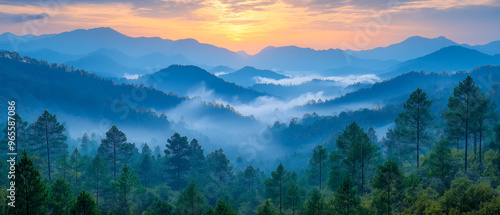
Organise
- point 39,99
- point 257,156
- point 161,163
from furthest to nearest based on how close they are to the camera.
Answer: point 39,99
point 257,156
point 161,163

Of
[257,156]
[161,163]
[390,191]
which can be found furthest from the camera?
[257,156]

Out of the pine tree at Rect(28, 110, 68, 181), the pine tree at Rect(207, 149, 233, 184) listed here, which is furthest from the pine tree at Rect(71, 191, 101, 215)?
the pine tree at Rect(207, 149, 233, 184)

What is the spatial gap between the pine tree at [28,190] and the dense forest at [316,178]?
67 mm

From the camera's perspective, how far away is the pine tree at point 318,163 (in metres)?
48.5

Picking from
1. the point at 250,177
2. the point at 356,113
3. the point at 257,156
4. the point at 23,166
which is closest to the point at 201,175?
the point at 250,177

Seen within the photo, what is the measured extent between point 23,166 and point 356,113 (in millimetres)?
181784

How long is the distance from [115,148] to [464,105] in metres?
50.9

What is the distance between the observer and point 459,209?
89.2 ft

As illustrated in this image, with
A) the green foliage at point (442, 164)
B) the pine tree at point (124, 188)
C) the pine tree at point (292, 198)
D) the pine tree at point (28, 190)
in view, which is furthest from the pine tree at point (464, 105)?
the pine tree at point (28, 190)

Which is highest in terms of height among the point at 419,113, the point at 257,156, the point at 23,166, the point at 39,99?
the point at 39,99

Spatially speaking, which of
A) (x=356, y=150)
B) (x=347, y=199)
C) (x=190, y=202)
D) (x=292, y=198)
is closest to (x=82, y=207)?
(x=190, y=202)

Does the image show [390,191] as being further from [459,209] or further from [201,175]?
[201,175]

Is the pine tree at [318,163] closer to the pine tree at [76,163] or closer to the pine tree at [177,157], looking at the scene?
the pine tree at [177,157]

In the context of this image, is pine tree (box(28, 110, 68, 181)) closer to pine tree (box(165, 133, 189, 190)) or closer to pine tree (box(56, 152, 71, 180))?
pine tree (box(56, 152, 71, 180))
